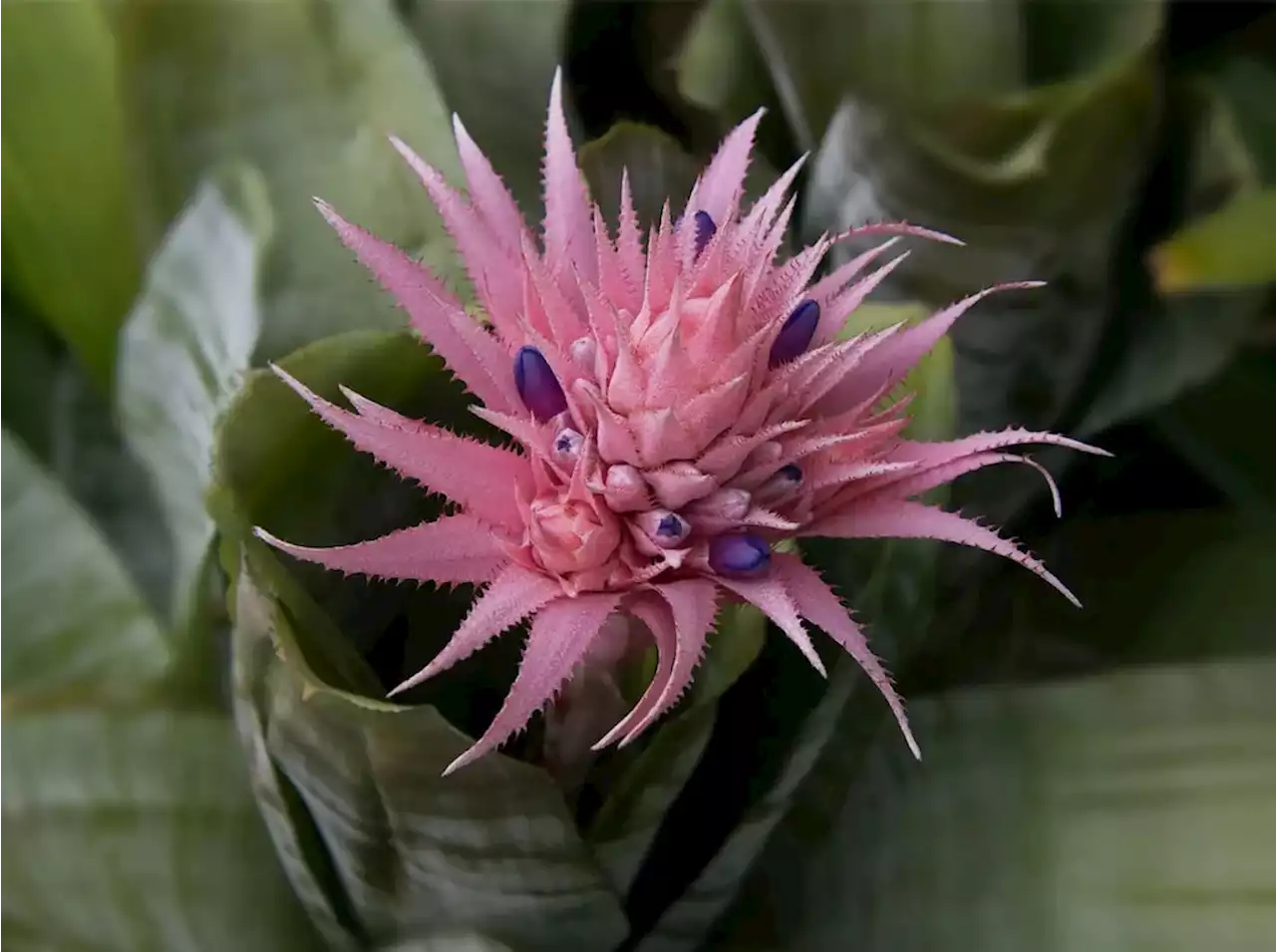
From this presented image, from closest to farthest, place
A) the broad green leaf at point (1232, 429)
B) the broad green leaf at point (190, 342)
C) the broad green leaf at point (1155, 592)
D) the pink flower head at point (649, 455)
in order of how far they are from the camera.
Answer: the pink flower head at point (649, 455), the broad green leaf at point (190, 342), the broad green leaf at point (1155, 592), the broad green leaf at point (1232, 429)

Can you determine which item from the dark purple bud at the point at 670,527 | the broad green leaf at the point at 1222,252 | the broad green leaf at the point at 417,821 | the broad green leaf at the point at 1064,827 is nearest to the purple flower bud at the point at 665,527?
the dark purple bud at the point at 670,527

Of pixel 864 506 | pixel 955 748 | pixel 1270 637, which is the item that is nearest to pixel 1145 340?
pixel 1270 637

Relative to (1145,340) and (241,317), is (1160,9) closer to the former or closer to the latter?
(1145,340)

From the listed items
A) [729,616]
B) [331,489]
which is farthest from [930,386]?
[331,489]

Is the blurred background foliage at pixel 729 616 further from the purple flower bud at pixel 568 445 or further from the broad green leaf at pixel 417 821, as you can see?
the purple flower bud at pixel 568 445

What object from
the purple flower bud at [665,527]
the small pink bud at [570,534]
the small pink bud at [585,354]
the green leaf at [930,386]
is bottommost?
the green leaf at [930,386]
